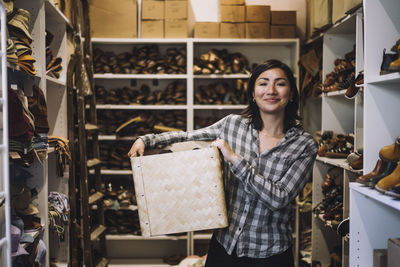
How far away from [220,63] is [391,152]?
9.69ft

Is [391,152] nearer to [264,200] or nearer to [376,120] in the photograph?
[376,120]

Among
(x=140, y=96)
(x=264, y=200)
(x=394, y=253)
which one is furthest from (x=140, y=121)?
(x=394, y=253)

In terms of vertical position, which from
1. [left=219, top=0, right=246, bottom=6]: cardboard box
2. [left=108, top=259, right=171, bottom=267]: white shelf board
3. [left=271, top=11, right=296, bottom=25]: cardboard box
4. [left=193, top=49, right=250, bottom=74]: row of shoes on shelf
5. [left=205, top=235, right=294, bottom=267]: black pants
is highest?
[left=219, top=0, right=246, bottom=6]: cardboard box

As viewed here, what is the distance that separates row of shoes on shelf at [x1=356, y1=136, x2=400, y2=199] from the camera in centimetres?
147

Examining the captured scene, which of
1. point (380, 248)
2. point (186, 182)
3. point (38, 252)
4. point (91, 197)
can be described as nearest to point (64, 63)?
point (91, 197)

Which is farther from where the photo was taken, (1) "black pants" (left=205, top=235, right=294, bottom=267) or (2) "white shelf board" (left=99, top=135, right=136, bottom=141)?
(2) "white shelf board" (left=99, top=135, right=136, bottom=141)

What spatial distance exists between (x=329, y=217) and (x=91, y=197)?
201 cm

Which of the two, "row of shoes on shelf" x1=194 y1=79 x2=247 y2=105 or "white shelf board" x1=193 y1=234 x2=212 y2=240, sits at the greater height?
"row of shoes on shelf" x1=194 y1=79 x2=247 y2=105

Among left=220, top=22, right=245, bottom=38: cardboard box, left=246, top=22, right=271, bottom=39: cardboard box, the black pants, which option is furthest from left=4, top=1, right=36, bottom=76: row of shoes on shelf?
left=246, top=22, right=271, bottom=39: cardboard box

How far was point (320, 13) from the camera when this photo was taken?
3615 mm

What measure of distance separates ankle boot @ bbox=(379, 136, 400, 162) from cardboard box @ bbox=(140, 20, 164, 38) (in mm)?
3113

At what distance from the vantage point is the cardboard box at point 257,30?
4.31m

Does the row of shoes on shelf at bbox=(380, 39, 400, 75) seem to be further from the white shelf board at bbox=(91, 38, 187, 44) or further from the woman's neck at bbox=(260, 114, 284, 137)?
the white shelf board at bbox=(91, 38, 187, 44)

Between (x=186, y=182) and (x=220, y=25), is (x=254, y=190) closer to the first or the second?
(x=186, y=182)
